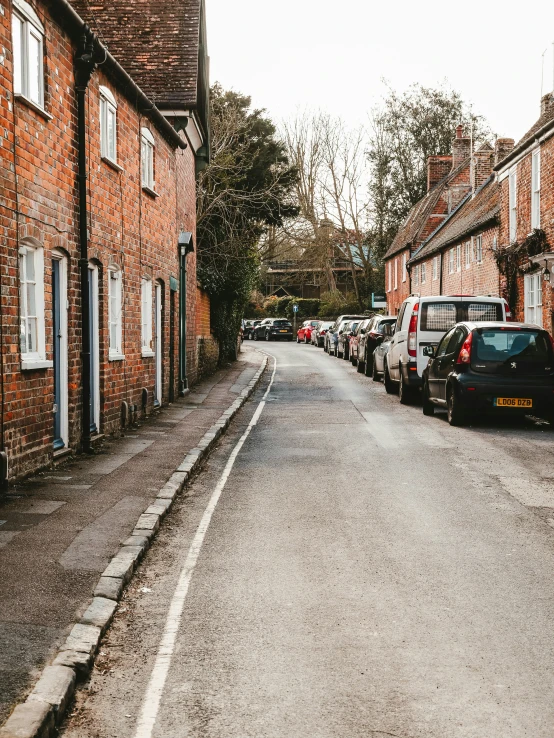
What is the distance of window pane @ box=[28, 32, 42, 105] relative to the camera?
1031 centimetres

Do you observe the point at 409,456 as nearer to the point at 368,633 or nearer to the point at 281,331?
the point at 368,633

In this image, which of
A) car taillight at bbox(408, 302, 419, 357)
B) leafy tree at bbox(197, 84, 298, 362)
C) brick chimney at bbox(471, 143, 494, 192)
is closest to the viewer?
car taillight at bbox(408, 302, 419, 357)

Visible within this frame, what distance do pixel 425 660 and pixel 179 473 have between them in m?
5.94

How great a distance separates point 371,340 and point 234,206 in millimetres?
7998

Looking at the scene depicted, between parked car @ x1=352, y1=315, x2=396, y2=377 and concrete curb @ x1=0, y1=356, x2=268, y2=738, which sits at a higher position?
parked car @ x1=352, y1=315, x2=396, y2=377

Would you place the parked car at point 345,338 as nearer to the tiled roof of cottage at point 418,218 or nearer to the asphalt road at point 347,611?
the tiled roof of cottage at point 418,218

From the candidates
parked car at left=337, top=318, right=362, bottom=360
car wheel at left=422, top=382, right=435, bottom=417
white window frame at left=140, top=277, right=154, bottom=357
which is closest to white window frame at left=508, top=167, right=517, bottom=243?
car wheel at left=422, top=382, right=435, bottom=417

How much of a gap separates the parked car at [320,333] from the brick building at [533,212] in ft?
75.5

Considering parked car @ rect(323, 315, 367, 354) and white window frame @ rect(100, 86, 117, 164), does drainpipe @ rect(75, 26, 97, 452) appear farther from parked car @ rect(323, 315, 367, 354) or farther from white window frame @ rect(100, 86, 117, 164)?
parked car @ rect(323, 315, 367, 354)

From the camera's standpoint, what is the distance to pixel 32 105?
10.1m

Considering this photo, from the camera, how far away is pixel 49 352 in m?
10.9

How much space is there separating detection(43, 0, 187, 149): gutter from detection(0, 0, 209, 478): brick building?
3 centimetres

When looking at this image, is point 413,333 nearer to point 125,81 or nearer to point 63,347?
point 125,81

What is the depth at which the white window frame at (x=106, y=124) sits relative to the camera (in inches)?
535
